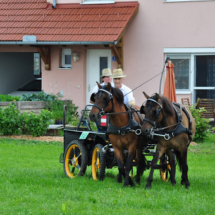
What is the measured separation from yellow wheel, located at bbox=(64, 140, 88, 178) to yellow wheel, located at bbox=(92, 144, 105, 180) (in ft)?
0.63

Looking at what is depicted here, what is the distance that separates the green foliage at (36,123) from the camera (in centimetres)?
1533

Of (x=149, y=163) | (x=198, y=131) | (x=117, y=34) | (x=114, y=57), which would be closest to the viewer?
(x=149, y=163)

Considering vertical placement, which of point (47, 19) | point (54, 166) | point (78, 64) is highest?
point (47, 19)

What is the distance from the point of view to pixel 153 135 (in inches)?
342

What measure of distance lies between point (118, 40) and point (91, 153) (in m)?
7.45

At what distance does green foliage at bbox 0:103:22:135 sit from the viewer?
1514cm

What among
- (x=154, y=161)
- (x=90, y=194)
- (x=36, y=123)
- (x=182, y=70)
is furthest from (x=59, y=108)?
(x=90, y=194)

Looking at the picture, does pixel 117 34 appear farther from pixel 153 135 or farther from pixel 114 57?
pixel 153 135

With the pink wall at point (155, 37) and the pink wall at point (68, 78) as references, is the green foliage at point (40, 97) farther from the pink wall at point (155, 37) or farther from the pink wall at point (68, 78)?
the pink wall at point (155, 37)

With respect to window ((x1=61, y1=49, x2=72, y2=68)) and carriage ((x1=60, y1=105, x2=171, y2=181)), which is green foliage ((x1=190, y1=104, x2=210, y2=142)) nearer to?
window ((x1=61, y1=49, x2=72, y2=68))

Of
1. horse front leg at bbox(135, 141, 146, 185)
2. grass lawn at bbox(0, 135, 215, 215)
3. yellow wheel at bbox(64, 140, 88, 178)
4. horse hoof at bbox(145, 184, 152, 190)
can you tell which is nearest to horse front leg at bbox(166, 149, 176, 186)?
grass lawn at bbox(0, 135, 215, 215)

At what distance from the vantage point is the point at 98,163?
9.56 meters

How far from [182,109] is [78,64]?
9760mm

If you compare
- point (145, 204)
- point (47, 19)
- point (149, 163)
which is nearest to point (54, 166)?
point (149, 163)
